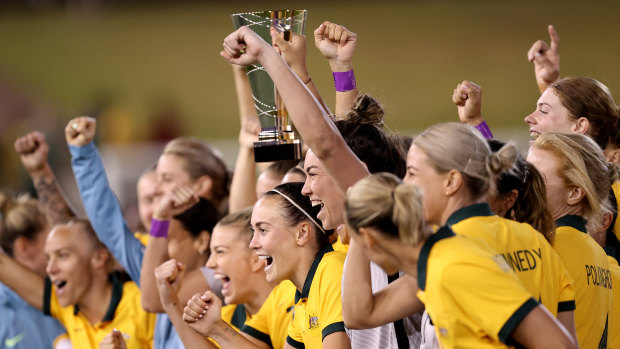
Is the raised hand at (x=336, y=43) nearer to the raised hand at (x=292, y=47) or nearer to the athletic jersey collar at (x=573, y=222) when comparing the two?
the raised hand at (x=292, y=47)

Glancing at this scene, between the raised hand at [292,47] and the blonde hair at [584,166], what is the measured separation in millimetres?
746

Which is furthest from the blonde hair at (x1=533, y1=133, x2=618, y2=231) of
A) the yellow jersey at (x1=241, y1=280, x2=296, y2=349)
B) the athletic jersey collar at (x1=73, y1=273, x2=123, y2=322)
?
the athletic jersey collar at (x1=73, y1=273, x2=123, y2=322)

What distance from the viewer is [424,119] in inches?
347

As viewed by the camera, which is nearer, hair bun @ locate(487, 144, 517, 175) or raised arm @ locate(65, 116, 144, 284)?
hair bun @ locate(487, 144, 517, 175)

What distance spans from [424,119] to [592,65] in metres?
1.78

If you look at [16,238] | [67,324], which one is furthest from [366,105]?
[16,238]

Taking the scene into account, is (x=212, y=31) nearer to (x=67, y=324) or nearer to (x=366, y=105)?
(x=67, y=324)

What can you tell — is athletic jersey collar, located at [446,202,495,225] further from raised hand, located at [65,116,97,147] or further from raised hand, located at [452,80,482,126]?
raised hand, located at [65,116,97,147]

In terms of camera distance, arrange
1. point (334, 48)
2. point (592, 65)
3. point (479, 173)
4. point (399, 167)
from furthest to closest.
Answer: point (592, 65), point (334, 48), point (399, 167), point (479, 173)

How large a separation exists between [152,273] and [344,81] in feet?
4.24

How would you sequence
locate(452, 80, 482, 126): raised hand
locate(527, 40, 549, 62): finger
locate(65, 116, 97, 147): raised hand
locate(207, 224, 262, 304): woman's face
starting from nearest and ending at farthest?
locate(452, 80, 482, 126): raised hand
locate(207, 224, 262, 304): woman's face
locate(527, 40, 549, 62): finger
locate(65, 116, 97, 147): raised hand

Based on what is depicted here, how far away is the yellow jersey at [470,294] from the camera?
162cm

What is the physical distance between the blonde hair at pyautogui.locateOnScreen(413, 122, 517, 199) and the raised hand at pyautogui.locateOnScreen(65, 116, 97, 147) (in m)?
2.22

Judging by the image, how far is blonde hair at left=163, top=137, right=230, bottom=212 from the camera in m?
3.99
